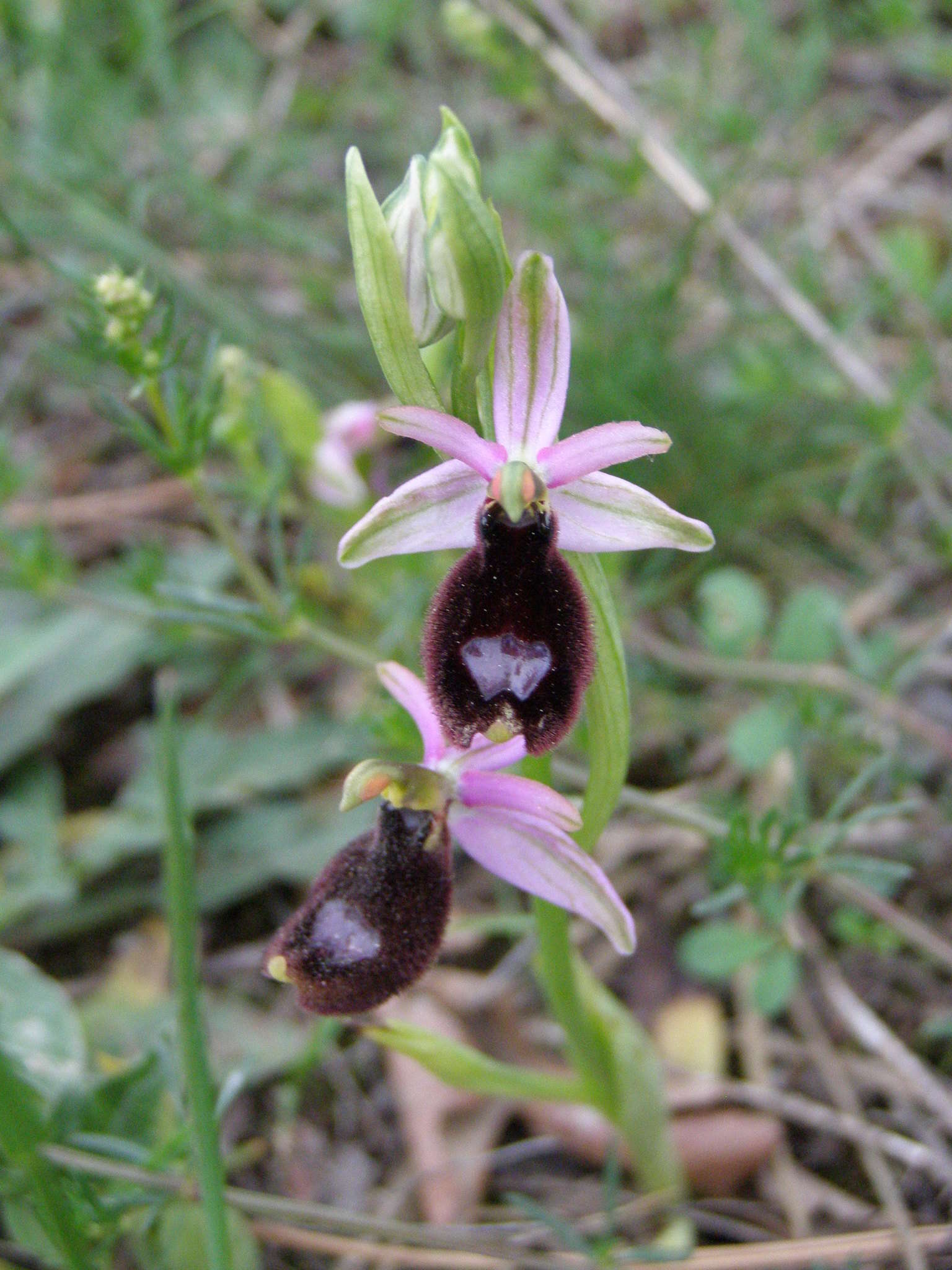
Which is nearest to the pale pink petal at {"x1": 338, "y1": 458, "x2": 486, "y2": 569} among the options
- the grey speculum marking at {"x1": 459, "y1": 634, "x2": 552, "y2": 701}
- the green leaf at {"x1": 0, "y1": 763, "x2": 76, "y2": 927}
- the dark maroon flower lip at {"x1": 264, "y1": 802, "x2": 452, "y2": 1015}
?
the grey speculum marking at {"x1": 459, "y1": 634, "x2": 552, "y2": 701}

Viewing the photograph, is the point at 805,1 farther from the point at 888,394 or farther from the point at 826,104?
the point at 888,394

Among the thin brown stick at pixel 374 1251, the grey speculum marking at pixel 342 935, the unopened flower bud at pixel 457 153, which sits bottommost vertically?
the thin brown stick at pixel 374 1251

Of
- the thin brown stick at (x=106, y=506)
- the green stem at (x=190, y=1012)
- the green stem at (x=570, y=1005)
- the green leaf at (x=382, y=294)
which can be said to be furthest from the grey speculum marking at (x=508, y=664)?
the thin brown stick at (x=106, y=506)

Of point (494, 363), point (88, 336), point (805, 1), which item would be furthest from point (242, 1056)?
point (805, 1)

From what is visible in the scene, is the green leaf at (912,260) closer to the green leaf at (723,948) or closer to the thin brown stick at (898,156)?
the thin brown stick at (898,156)

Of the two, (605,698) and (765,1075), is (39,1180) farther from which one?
(765,1075)

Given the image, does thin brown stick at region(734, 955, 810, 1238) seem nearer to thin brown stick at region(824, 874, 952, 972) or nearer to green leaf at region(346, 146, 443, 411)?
thin brown stick at region(824, 874, 952, 972)

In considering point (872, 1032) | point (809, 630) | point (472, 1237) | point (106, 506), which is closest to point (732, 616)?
point (809, 630)

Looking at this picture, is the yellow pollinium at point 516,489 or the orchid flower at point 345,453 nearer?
the yellow pollinium at point 516,489
